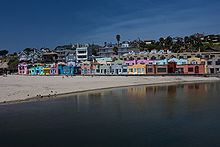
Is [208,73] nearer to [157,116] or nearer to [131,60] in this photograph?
[131,60]

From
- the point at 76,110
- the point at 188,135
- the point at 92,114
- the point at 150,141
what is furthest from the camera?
the point at 76,110

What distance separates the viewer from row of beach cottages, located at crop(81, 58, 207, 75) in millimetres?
70188

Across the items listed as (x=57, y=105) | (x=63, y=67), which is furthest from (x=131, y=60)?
(x=57, y=105)

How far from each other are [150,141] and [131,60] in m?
69.5

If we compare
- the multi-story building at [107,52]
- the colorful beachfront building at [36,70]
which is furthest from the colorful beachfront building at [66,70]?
the multi-story building at [107,52]

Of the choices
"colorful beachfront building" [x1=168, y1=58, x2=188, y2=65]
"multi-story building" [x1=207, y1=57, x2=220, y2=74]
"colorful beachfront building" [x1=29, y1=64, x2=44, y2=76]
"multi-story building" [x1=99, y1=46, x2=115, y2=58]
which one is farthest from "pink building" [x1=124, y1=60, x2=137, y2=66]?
"multi-story building" [x1=99, y1=46, x2=115, y2=58]

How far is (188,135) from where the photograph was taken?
15.8 m

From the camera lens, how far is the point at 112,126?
60.5ft

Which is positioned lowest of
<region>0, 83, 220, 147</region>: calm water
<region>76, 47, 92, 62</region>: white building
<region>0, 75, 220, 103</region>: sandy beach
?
<region>0, 83, 220, 147</region>: calm water

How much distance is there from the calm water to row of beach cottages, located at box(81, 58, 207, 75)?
45943 mm

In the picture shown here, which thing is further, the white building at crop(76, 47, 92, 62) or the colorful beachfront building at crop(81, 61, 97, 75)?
the white building at crop(76, 47, 92, 62)

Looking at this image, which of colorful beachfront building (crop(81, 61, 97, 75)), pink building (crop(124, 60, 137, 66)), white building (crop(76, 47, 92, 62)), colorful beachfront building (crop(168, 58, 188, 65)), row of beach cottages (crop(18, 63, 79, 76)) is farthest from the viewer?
white building (crop(76, 47, 92, 62))

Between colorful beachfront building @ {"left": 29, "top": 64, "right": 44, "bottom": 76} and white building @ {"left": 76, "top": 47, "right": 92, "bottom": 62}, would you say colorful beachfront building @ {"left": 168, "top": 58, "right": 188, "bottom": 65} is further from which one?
colorful beachfront building @ {"left": 29, "top": 64, "right": 44, "bottom": 76}

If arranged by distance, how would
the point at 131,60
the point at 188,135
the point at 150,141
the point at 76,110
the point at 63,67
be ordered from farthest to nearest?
the point at 63,67
the point at 131,60
the point at 76,110
the point at 188,135
the point at 150,141
